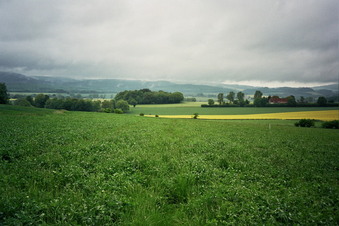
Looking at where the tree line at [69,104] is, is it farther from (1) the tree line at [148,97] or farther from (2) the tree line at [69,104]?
(1) the tree line at [148,97]

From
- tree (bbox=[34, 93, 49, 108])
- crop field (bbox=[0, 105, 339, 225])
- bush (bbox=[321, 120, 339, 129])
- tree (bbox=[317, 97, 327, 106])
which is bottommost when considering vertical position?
bush (bbox=[321, 120, 339, 129])

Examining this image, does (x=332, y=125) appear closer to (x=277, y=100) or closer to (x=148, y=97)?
(x=277, y=100)

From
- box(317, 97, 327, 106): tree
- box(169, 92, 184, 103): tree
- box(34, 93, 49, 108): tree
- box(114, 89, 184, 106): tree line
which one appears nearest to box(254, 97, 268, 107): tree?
box(317, 97, 327, 106): tree

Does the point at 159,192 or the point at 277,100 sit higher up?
the point at 277,100

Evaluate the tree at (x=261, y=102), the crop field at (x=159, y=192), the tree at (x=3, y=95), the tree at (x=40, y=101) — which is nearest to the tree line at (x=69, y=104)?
the tree at (x=40, y=101)

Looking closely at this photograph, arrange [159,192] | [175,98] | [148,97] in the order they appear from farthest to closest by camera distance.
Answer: [175,98] < [148,97] < [159,192]

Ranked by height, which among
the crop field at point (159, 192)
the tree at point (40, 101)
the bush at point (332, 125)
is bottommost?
the bush at point (332, 125)

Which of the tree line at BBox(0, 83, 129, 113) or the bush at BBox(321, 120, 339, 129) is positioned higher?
the tree line at BBox(0, 83, 129, 113)

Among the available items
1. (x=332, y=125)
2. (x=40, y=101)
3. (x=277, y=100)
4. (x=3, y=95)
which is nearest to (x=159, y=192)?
(x=332, y=125)

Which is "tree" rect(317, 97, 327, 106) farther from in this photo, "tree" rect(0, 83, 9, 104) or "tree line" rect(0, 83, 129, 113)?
"tree" rect(0, 83, 9, 104)

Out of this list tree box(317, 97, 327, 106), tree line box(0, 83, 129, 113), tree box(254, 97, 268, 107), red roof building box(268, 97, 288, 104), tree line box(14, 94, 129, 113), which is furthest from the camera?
tree box(254, 97, 268, 107)

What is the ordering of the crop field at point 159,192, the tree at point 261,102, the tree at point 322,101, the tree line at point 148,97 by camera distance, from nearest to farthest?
the crop field at point 159,192, the tree at point 322,101, the tree at point 261,102, the tree line at point 148,97

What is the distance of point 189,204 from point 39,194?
5.03 m

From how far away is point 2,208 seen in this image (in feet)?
16.4
